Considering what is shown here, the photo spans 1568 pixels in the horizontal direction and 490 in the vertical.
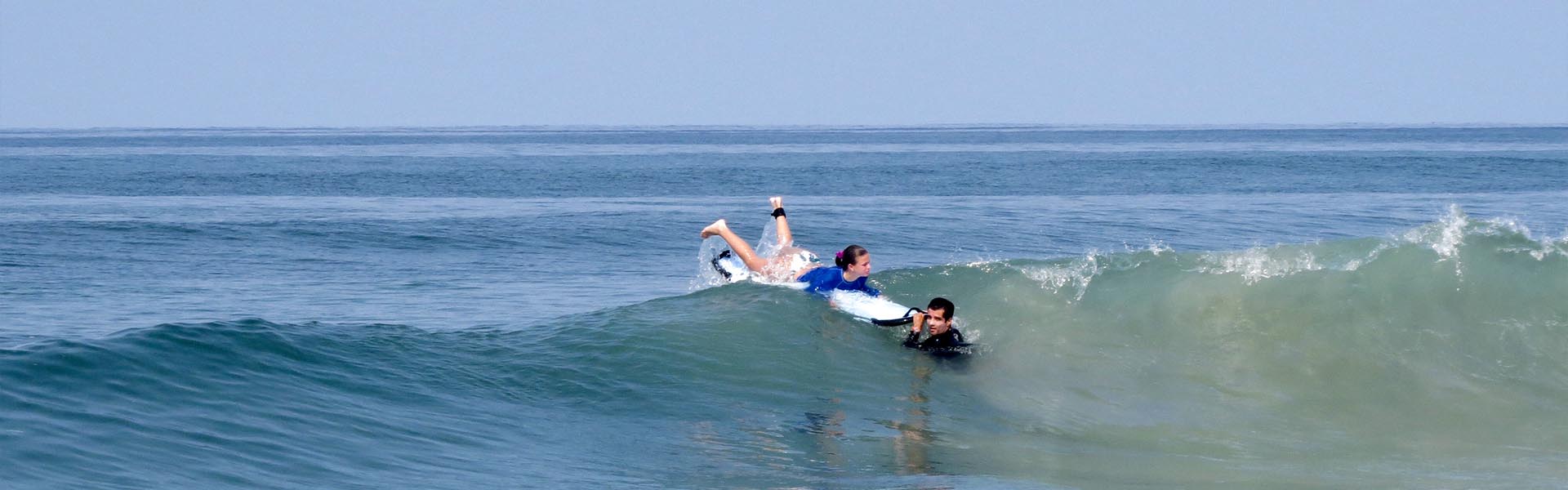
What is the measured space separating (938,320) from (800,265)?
3.05 metres

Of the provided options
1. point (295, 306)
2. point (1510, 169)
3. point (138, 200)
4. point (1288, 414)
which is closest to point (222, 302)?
point (295, 306)

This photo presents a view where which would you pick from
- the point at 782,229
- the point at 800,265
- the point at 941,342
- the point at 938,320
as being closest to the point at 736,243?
the point at 782,229

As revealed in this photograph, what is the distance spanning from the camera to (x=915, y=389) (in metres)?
11.7

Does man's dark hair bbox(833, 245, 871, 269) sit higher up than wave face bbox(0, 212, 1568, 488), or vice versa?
man's dark hair bbox(833, 245, 871, 269)

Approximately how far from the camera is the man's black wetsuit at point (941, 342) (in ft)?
41.2

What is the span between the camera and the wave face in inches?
355

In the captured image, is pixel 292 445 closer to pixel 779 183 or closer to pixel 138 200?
pixel 138 200

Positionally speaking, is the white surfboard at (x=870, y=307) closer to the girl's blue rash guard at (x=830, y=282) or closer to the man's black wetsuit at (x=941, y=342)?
the girl's blue rash guard at (x=830, y=282)

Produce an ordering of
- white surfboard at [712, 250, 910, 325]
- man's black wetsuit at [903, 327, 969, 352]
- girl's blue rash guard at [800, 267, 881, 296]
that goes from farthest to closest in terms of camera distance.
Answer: girl's blue rash guard at [800, 267, 881, 296]
white surfboard at [712, 250, 910, 325]
man's black wetsuit at [903, 327, 969, 352]

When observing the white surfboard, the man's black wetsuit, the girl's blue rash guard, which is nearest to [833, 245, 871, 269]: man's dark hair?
the girl's blue rash guard

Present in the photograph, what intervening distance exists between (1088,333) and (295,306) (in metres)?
9.50

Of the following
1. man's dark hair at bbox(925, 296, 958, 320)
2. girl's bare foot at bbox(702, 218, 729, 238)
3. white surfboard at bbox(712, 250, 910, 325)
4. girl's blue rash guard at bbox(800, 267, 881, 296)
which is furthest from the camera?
girl's bare foot at bbox(702, 218, 729, 238)

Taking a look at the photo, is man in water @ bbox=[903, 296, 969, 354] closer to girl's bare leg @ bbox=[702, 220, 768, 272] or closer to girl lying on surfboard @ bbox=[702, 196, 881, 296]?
girl lying on surfboard @ bbox=[702, 196, 881, 296]

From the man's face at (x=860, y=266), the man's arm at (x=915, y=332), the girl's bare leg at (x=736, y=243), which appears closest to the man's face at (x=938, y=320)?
the man's arm at (x=915, y=332)
